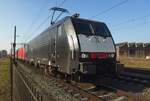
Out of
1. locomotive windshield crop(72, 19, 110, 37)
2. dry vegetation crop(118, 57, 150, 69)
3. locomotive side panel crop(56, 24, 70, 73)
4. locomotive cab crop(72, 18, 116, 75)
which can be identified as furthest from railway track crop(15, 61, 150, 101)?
dry vegetation crop(118, 57, 150, 69)

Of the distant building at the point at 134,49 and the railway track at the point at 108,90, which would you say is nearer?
the railway track at the point at 108,90

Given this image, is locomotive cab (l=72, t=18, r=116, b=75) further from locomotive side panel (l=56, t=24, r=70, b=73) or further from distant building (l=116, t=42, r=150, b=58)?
distant building (l=116, t=42, r=150, b=58)

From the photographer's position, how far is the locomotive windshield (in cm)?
1253

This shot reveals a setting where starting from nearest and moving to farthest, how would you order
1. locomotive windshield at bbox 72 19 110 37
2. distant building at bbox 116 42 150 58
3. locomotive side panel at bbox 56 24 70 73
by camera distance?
1. locomotive side panel at bbox 56 24 70 73
2. locomotive windshield at bbox 72 19 110 37
3. distant building at bbox 116 42 150 58

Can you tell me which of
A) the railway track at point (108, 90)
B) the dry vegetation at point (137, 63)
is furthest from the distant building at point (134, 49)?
the railway track at point (108, 90)

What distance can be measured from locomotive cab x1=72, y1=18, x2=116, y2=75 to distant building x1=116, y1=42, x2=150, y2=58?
200 feet

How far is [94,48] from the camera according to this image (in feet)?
39.6

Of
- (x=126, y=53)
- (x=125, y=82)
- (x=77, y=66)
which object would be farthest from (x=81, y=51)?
(x=126, y=53)

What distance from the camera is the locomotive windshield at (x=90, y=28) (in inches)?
493

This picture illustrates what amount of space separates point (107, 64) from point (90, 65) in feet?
3.55

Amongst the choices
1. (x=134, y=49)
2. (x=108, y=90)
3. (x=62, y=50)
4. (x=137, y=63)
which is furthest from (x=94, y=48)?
(x=134, y=49)

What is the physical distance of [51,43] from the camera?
634 inches

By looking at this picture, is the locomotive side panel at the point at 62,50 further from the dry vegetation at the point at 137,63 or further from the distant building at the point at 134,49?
the distant building at the point at 134,49

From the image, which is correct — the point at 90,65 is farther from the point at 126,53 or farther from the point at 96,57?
the point at 126,53
